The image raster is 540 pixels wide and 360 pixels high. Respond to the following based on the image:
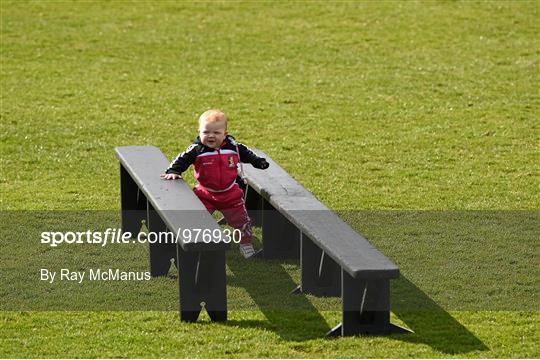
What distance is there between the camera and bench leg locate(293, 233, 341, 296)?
984 centimetres

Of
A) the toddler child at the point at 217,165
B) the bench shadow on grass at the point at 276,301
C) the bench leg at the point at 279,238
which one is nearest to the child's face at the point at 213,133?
the toddler child at the point at 217,165

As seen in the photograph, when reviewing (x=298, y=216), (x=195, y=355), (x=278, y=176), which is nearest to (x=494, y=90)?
(x=278, y=176)

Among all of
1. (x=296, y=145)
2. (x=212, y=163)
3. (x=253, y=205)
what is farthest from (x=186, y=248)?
(x=296, y=145)

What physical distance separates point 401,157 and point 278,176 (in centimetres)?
398

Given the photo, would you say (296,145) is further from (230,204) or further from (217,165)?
(217,165)

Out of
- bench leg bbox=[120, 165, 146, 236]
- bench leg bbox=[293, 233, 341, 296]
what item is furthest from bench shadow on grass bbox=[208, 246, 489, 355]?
bench leg bbox=[120, 165, 146, 236]

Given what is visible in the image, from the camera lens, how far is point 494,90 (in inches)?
709

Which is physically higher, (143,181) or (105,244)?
(143,181)

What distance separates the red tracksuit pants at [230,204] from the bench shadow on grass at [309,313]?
349 mm

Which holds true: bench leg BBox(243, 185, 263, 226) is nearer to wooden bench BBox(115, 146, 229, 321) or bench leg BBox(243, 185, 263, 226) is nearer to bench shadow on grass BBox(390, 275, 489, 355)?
wooden bench BBox(115, 146, 229, 321)

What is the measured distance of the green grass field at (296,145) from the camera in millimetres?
9281

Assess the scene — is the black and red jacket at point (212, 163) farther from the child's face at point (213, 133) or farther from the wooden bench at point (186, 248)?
the wooden bench at point (186, 248)

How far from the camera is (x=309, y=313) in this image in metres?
9.52

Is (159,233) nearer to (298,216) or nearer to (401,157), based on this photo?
(298,216)
